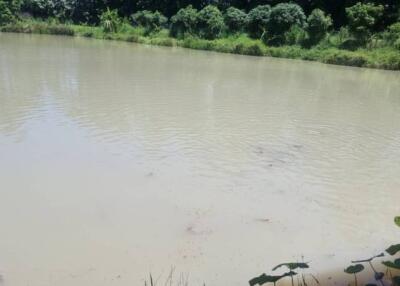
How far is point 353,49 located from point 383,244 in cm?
1554

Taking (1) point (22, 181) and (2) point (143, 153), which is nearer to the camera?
(1) point (22, 181)

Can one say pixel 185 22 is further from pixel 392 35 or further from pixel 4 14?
pixel 4 14

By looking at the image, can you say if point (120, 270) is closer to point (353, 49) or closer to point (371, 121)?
point (371, 121)

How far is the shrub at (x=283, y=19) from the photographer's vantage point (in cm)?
1903

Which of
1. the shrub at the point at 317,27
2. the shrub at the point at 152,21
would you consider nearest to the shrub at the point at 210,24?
the shrub at the point at 152,21

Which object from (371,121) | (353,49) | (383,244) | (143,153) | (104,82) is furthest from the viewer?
(353,49)

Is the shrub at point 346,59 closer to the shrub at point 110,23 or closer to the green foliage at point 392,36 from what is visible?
the green foliage at point 392,36

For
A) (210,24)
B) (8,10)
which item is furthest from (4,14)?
(210,24)

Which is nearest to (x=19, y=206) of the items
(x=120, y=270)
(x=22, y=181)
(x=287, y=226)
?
(x=22, y=181)

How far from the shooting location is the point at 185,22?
22.3 metres

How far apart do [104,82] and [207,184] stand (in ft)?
19.8

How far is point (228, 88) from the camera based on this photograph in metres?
10.2

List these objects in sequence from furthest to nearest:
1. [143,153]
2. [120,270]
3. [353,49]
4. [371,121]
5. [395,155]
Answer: [353,49] → [371,121] → [395,155] → [143,153] → [120,270]

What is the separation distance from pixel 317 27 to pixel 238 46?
10.9 feet
